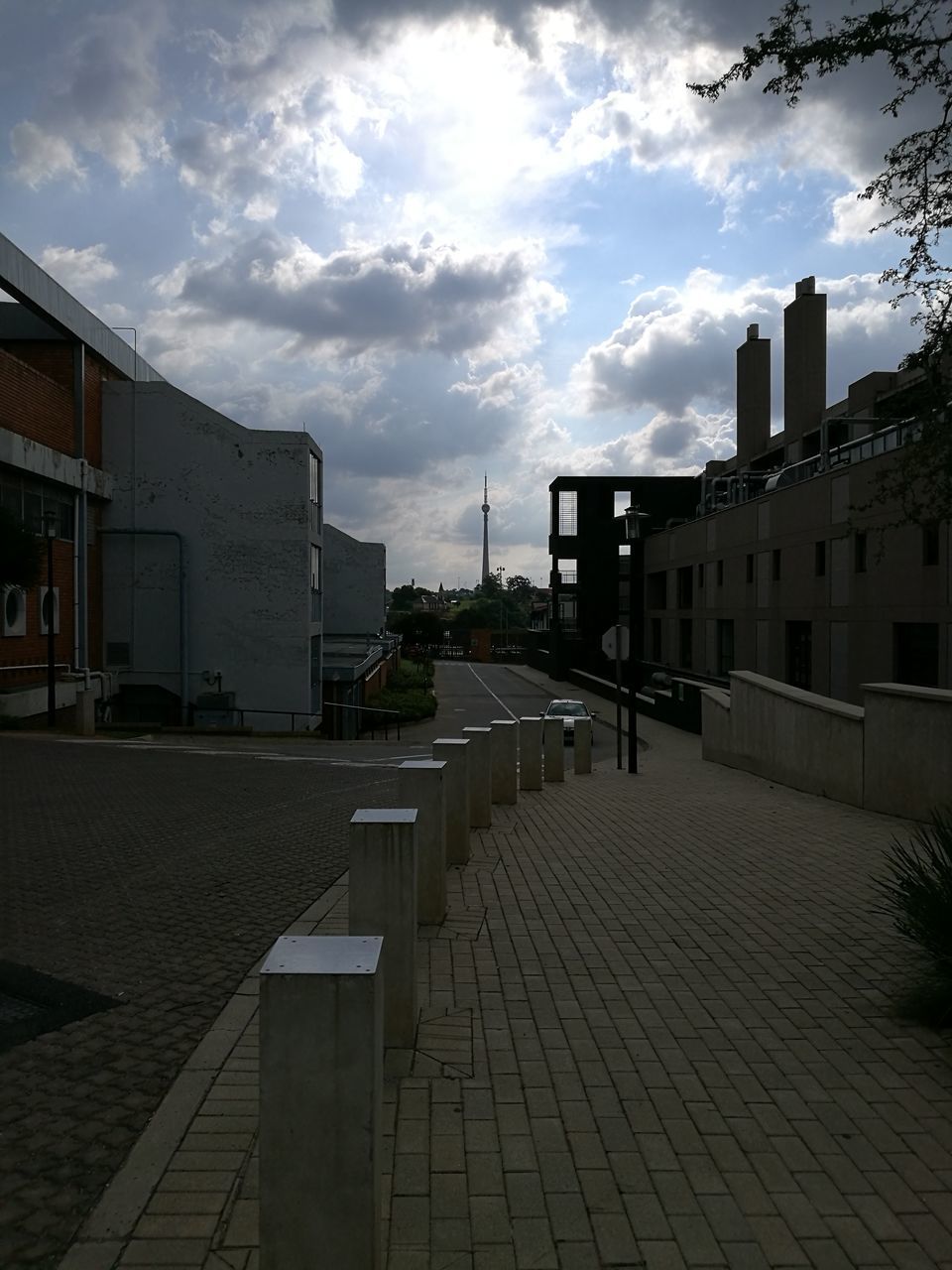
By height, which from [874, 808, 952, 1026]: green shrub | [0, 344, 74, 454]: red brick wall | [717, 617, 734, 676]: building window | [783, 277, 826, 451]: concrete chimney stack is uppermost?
[783, 277, 826, 451]: concrete chimney stack

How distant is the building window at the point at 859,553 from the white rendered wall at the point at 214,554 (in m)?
16.6

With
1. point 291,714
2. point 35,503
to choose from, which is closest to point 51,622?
point 35,503

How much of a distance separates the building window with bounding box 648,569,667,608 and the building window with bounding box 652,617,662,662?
2.74ft

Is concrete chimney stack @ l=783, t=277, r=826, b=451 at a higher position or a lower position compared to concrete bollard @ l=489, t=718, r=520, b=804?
higher

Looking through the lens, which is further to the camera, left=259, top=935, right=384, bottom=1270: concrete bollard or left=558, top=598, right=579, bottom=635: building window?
left=558, top=598, right=579, bottom=635: building window

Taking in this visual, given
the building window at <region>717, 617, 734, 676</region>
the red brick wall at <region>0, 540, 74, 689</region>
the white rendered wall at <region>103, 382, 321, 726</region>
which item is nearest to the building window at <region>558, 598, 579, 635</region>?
the building window at <region>717, 617, 734, 676</region>

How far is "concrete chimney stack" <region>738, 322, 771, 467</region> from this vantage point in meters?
48.4

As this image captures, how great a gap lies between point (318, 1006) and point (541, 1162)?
145cm

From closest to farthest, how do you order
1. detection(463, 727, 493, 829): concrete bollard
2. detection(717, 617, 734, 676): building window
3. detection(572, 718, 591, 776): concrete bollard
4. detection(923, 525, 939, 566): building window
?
detection(463, 727, 493, 829): concrete bollard < detection(572, 718, 591, 776): concrete bollard < detection(923, 525, 939, 566): building window < detection(717, 617, 734, 676): building window

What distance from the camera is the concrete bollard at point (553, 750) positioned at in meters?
15.0

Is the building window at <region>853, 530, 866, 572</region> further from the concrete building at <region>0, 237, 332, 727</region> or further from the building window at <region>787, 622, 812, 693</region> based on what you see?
the concrete building at <region>0, 237, 332, 727</region>

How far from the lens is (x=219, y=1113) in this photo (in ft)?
13.2

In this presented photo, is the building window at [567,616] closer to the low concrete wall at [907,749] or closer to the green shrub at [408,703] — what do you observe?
the green shrub at [408,703]

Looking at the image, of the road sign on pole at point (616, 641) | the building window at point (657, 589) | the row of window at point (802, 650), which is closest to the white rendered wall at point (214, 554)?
the road sign on pole at point (616, 641)
